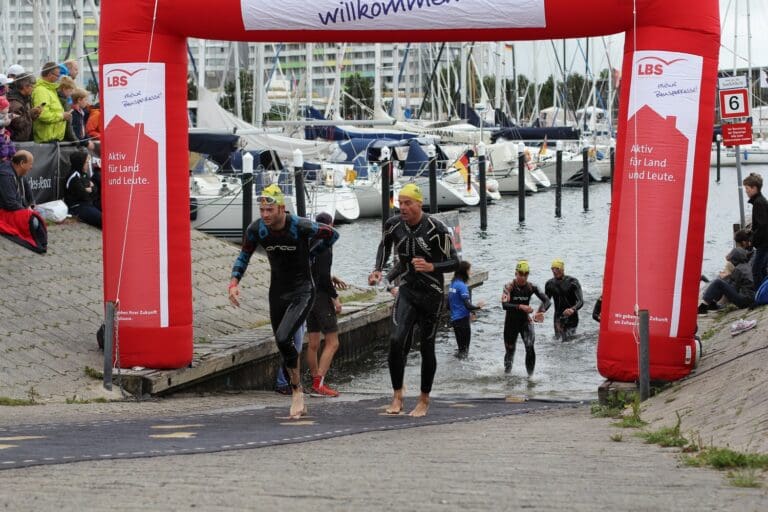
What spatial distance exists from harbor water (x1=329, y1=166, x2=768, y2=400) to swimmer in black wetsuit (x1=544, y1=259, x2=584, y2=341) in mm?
391

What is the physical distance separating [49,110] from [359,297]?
17.6 ft

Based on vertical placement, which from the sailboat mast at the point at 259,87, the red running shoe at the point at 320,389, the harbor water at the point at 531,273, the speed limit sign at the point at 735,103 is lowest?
the harbor water at the point at 531,273

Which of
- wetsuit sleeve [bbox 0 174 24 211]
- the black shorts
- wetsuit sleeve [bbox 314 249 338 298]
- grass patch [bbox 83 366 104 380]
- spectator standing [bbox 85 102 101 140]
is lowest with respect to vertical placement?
grass patch [bbox 83 366 104 380]

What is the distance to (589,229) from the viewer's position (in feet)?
149

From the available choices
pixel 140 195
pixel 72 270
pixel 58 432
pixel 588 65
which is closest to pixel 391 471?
pixel 58 432

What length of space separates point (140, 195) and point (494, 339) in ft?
28.4

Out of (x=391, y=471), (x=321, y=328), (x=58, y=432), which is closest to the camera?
(x=391, y=471)

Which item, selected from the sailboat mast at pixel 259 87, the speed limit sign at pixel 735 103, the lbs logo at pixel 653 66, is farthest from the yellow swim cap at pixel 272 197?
the sailboat mast at pixel 259 87

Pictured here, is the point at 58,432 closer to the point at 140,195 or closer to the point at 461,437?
the point at 461,437

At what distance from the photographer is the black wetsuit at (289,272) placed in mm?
10422

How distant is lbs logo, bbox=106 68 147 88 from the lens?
38.3 feet

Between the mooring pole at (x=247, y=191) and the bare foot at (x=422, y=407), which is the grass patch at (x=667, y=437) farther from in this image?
the mooring pole at (x=247, y=191)

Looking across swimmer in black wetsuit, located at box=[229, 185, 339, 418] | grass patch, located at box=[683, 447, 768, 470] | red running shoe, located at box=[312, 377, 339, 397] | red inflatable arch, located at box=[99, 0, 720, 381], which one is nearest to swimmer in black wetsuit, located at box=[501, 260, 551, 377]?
red running shoe, located at box=[312, 377, 339, 397]

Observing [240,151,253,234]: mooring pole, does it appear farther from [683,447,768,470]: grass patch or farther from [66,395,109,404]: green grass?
[683,447,768,470]: grass patch
